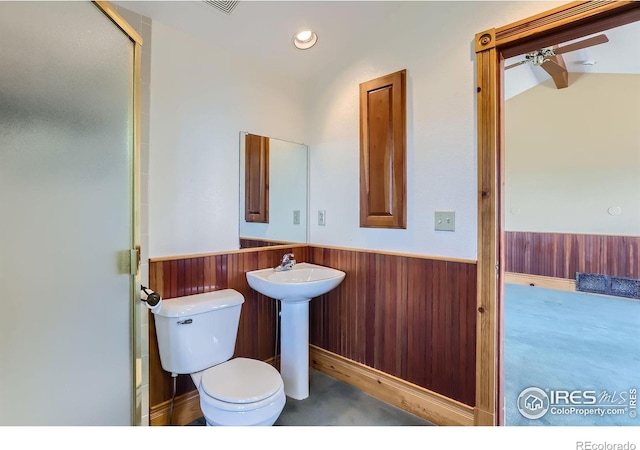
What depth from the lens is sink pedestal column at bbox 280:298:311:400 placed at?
194cm

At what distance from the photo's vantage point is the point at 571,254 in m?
4.66

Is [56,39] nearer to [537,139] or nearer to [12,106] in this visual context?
[12,106]

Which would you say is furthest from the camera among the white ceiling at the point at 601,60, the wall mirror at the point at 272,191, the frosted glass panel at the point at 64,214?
the white ceiling at the point at 601,60

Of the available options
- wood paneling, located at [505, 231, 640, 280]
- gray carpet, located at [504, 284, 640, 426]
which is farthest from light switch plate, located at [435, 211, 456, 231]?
A: wood paneling, located at [505, 231, 640, 280]

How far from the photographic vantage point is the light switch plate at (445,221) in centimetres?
167

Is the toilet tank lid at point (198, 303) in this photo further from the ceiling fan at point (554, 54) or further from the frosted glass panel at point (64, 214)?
the ceiling fan at point (554, 54)

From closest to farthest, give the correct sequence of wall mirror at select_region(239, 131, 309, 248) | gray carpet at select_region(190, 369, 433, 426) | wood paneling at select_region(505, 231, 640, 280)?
gray carpet at select_region(190, 369, 433, 426) → wall mirror at select_region(239, 131, 309, 248) → wood paneling at select_region(505, 231, 640, 280)

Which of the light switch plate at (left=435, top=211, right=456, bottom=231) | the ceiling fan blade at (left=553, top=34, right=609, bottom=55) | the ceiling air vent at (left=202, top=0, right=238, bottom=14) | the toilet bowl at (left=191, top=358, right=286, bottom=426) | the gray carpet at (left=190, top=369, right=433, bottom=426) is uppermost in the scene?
the ceiling fan blade at (left=553, top=34, right=609, bottom=55)

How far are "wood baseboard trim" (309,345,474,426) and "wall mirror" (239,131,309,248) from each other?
37.3 inches

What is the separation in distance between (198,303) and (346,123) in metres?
1.55

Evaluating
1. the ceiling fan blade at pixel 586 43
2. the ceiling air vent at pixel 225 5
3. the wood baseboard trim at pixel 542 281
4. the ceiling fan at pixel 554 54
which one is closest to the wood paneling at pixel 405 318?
the ceiling air vent at pixel 225 5

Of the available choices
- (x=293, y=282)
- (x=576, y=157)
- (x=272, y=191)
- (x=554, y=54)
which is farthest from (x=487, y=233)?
(x=576, y=157)

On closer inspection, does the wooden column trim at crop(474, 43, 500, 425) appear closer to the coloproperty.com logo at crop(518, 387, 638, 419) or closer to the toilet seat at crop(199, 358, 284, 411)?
the coloproperty.com logo at crop(518, 387, 638, 419)

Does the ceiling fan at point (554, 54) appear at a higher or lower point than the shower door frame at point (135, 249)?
higher
